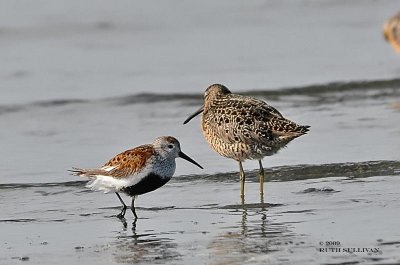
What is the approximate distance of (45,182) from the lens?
10.1 meters

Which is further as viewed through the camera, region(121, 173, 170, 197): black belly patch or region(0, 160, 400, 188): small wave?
region(0, 160, 400, 188): small wave

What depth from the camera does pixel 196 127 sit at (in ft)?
42.1

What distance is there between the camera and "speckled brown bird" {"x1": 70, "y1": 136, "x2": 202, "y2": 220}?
8.61m

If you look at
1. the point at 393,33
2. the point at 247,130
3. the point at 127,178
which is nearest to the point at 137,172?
the point at 127,178

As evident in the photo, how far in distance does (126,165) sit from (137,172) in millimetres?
124

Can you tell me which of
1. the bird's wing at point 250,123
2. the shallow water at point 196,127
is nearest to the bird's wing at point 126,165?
the shallow water at point 196,127

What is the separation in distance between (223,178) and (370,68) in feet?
22.6

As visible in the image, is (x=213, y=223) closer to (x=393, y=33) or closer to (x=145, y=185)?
(x=145, y=185)

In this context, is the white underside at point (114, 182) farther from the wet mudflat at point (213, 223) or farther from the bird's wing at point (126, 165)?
the wet mudflat at point (213, 223)

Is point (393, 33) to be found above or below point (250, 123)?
above

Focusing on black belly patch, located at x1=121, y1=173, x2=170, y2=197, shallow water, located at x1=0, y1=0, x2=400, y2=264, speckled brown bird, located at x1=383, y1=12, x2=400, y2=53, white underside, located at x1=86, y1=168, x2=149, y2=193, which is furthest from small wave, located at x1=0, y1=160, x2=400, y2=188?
speckled brown bird, located at x1=383, y1=12, x2=400, y2=53

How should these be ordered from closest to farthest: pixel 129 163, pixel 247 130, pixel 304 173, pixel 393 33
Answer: pixel 129 163
pixel 247 130
pixel 304 173
pixel 393 33

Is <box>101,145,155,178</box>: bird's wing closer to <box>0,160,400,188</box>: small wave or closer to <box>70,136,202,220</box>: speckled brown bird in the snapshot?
<box>70,136,202,220</box>: speckled brown bird

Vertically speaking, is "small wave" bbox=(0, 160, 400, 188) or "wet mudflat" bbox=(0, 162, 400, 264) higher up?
"small wave" bbox=(0, 160, 400, 188)
